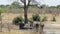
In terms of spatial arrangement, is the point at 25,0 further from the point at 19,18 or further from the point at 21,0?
the point at 19,18

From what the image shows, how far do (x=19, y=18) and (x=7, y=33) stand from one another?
55.3 ft

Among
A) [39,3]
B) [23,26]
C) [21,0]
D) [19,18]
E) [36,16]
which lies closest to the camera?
[23,26]

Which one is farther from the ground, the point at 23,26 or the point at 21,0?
the point at 21,0

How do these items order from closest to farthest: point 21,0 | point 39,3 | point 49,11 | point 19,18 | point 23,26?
point 23,26 < point 39,3 < point 21,0 < point 19,18 < point 49,11

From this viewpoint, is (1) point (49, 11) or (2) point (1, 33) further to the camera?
(1) point (49, 11)

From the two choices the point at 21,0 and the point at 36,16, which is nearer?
the point at 21,0

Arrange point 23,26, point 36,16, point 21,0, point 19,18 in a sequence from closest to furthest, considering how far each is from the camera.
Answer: point 23,26, point 21,0, point 19,18, point 36,16

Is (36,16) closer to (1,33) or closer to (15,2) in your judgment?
(15,2)

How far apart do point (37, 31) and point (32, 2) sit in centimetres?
1468

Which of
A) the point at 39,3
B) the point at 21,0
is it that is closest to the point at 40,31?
the point at 39,3

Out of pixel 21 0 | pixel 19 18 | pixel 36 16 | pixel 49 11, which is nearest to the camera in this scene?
pixel 21 0

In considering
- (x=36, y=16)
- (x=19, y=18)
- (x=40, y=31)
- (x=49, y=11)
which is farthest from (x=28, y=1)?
(x=49, y=11)

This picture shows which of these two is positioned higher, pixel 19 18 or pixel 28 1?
pixel 28 1

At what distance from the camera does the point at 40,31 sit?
15258 millimetres
